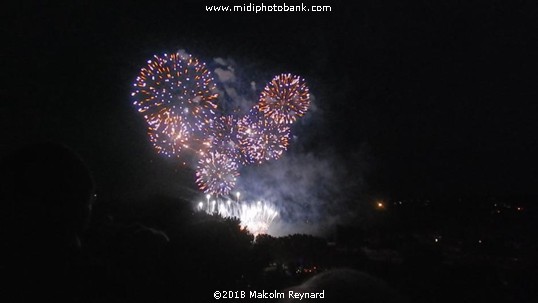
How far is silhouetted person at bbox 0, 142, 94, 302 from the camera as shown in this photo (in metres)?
2.24

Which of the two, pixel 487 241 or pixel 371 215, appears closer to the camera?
pixel 487 241

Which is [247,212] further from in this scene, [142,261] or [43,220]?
[43,220]

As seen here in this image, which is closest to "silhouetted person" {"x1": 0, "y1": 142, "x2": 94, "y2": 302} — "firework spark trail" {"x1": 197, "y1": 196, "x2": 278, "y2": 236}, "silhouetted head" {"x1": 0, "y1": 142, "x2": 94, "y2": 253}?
"silhouetted head" {"x1": 0, "y1": 142, "x2": 94, "y2": 253}

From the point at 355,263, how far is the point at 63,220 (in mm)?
18003

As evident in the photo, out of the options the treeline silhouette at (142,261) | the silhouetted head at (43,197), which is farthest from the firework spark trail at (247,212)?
the silhouetted head at (43,197)

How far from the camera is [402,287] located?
45.0ft

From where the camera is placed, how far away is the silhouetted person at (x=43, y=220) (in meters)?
2.24

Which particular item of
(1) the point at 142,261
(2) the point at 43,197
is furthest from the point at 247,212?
(2) the point at 43,197

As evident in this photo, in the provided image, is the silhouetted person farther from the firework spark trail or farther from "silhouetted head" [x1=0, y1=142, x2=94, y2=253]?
the firework spark trail

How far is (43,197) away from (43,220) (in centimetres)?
17

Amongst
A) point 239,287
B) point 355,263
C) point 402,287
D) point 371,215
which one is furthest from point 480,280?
point 371,215

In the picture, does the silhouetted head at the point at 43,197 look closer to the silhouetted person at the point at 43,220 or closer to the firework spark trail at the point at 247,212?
the silhouetted person at the point at 43,220

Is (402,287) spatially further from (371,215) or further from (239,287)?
(371,215)

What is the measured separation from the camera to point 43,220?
7.95ft
